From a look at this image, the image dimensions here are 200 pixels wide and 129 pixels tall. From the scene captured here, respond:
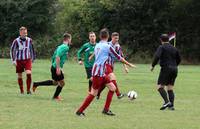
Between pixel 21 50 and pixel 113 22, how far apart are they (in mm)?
41920

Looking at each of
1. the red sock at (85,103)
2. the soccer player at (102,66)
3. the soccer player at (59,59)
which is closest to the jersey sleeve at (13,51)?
the soccer player at (59,59)

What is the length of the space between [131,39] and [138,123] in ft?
156

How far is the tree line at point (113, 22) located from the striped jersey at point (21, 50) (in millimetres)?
39455

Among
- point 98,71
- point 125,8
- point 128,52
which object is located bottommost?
point 128,52

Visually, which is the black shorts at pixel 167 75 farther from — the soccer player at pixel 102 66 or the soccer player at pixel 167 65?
the soccer player at pixel 102 66

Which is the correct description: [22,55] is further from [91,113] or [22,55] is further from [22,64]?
[91,113]

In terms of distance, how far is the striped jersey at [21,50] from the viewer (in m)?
19.1

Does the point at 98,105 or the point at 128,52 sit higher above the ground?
the point at 98,105

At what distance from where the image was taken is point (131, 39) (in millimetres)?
59812

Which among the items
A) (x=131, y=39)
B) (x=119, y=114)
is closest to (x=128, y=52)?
(x=131, y=39)

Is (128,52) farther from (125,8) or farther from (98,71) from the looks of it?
(98,71)

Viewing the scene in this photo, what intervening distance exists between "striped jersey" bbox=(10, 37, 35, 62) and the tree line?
39.5m

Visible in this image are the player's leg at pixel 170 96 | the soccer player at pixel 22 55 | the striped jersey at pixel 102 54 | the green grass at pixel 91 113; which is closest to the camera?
the green grass at pixel 91 113

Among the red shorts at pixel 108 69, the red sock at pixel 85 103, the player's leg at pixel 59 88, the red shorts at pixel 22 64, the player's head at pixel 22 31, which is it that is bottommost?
the player's leg at pixel 59 88
